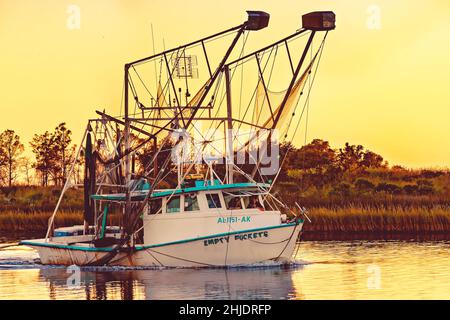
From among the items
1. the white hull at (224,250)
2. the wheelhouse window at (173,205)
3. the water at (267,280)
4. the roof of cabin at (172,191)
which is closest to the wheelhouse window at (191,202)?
the roof of cabin at (172,191)

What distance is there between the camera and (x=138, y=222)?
145 feet

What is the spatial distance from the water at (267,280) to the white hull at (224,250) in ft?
1.24

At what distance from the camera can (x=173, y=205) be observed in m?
42.2

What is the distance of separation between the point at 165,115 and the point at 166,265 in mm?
5915

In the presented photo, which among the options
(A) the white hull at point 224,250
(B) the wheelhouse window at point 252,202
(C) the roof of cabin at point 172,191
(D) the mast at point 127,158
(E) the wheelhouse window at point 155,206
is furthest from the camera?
(D) the mast at point 127,158

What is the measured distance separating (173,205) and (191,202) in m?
0.77

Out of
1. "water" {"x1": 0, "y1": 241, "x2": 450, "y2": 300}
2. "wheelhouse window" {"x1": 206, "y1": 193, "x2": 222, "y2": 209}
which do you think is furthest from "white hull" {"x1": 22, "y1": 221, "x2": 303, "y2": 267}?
"wheelhouse window" {"x1": 206, "y1": 193, "x2": 222, "y2": 209}

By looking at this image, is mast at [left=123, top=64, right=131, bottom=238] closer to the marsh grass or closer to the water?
the water

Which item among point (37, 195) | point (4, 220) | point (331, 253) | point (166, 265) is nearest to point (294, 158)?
point (37, 195)

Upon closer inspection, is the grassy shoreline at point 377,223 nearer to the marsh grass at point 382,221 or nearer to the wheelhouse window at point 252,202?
the marsh grass at point 382,221

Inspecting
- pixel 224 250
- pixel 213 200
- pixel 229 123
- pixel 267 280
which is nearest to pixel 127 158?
pixel 229 123

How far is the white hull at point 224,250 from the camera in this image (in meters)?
41.2

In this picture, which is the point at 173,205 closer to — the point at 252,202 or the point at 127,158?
the point at 252,202

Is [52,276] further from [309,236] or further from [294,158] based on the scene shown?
[294,158]
